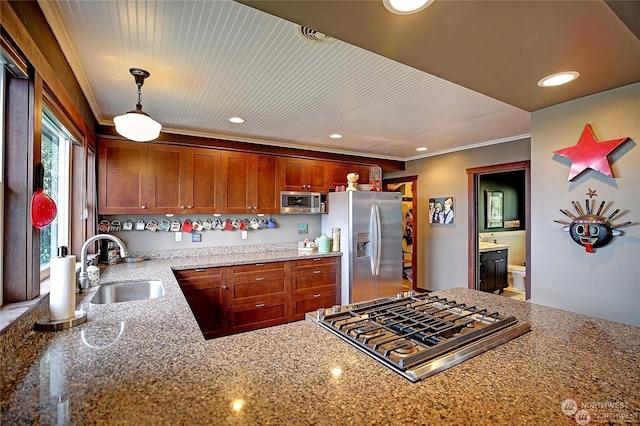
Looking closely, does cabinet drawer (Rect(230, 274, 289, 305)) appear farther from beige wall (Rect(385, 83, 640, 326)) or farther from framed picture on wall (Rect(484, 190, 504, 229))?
framed picture on wall (Rect(484, 190, 504, 229))

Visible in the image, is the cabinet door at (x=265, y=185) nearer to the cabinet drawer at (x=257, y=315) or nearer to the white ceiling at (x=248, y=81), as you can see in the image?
the white ceiling at (x=248, y=81)

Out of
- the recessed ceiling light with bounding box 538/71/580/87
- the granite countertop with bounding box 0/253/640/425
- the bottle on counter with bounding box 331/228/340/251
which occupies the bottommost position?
the granite countertop with bounding box 0/253/640/425

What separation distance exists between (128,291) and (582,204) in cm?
307

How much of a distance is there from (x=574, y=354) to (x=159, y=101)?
3.03m

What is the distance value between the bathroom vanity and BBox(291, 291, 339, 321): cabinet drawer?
230 centimetres

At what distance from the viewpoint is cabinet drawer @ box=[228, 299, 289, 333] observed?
3424 millimetres

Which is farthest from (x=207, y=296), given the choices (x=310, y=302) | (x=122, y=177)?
(x=122, y=177)

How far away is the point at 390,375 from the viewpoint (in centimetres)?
94

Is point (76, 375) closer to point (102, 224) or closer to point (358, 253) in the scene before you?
point (102, 224)

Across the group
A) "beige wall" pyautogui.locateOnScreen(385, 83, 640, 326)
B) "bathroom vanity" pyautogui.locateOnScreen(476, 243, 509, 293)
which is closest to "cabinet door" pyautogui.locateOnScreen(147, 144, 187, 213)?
"beige wall" pyautogui.locateOnScreen(385, 83, 640, 326)

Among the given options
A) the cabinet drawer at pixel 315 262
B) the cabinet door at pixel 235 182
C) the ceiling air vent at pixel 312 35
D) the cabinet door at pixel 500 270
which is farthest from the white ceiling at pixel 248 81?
the cabinet door at pixel 500 270

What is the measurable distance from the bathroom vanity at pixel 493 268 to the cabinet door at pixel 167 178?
4.20 metres

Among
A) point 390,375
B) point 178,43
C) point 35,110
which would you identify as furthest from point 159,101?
point 390,375

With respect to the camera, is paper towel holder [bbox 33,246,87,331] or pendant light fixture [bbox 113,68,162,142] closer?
paper towel holder [bbox 33,246,87,331]
